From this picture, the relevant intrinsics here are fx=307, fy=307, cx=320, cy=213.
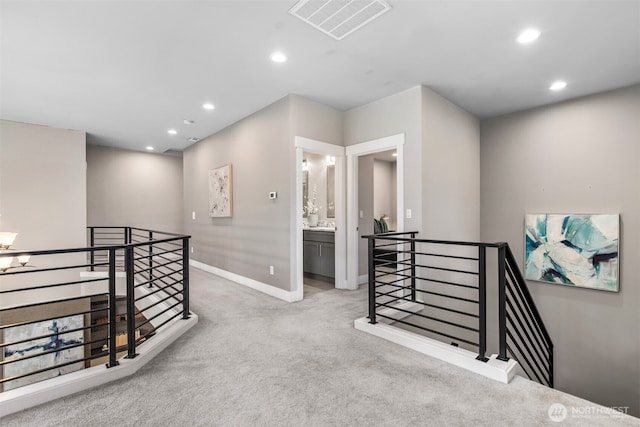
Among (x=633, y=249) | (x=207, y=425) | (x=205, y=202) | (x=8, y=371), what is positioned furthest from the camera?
(x=205, y=202)

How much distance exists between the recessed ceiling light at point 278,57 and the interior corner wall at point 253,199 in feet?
3.10

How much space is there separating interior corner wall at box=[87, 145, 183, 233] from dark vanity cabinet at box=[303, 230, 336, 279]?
14.3 feet

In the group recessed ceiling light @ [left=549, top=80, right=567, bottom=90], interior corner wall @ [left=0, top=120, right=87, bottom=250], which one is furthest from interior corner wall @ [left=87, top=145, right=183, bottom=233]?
recessed ceiling light @ [left=549, top=80, right=567, bottom=90]

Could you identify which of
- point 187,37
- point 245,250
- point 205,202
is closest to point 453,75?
point 187,37

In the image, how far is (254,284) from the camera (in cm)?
463

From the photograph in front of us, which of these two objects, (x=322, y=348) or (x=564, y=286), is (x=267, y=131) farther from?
(x=564, y=286)

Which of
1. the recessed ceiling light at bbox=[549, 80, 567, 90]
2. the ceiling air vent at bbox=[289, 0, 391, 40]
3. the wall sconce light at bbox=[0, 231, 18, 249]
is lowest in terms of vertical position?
the wall sconce light at bbox=[0, 231, 18, 249]

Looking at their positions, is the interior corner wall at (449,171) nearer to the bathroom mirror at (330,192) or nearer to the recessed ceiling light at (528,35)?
the recessed ceiling light at (528,35)

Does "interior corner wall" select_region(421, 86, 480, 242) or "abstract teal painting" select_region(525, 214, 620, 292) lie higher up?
"interior corner wall" select_region(421, 86, 480, 242)

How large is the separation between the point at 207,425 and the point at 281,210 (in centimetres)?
270

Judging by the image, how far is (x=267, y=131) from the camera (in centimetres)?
440

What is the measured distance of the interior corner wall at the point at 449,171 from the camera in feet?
12.5

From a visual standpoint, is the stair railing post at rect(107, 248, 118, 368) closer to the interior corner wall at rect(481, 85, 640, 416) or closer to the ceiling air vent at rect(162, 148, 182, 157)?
the interior corner wall at rect(481, 85, 640, 416)

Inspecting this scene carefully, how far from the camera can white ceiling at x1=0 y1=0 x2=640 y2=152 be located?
2.36m
